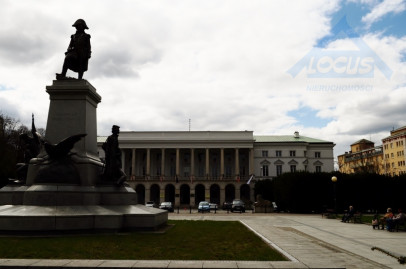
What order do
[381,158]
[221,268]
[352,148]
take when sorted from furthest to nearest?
[352,148] < [381,158] < [221,268]

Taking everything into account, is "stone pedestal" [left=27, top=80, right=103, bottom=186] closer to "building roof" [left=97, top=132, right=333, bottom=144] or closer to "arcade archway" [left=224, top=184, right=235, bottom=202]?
"arcade archway" [left=224, top=184, right=235, bottom=202]

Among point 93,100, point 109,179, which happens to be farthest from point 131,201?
point 93,100

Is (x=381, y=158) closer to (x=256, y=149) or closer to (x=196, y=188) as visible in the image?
(x=256, y=149)

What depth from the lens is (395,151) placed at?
117562 millimetres

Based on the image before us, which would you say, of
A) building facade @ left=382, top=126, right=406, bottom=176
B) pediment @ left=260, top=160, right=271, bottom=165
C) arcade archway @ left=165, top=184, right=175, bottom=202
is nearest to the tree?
arcade archway @ left=165, top=184, right=175, bottom=202

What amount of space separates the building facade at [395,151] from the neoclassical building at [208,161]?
30.8 m

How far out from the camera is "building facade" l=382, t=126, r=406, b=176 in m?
113

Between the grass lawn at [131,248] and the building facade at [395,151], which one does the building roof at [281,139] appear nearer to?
the building facade at [395,151]

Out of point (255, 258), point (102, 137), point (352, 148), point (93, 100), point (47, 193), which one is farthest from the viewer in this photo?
point (352, 148)

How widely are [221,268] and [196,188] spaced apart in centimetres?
8775

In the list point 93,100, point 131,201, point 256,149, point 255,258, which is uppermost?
point 256,149

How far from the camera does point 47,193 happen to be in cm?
1383

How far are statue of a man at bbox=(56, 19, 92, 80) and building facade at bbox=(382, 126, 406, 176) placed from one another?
115 m

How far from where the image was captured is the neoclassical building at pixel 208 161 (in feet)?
304
